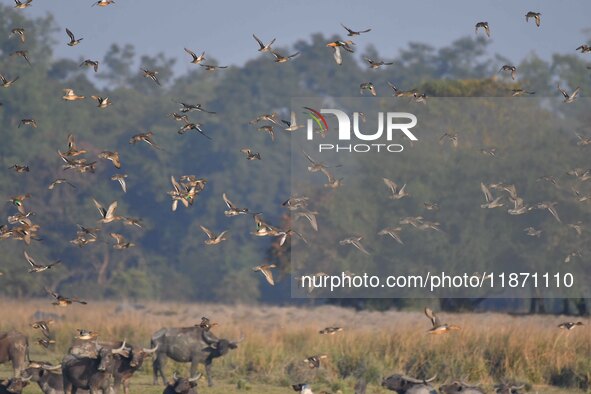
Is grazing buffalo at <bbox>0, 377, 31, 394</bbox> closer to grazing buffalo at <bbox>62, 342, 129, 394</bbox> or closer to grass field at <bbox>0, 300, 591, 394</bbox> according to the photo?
grazing buffalo at <bbox>62, 342, 129, 394</bbox>

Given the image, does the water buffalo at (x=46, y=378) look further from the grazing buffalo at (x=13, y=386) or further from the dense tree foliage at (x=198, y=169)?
the dense tree foliage at (x=198, y=169)

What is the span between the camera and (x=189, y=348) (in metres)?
30.7

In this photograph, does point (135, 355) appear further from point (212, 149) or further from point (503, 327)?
point (212, 149)

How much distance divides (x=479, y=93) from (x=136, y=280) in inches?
915

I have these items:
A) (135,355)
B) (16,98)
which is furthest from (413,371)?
(16,98)

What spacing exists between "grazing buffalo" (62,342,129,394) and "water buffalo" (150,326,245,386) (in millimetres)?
4163

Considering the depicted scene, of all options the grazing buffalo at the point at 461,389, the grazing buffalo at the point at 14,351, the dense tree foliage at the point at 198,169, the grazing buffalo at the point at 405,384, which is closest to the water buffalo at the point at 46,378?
the grazing buffalo at the point at 14,351

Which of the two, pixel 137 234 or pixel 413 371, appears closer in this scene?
pixel 413 371

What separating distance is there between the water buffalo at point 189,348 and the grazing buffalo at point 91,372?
13.7 feet

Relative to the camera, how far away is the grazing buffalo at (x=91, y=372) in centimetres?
2602

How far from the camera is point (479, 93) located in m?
72.9

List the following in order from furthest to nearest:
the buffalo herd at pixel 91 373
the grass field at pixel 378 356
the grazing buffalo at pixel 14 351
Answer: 1. the grass field at pixel 378 356
2. the grazing buffalo at pixel 14 351
3. the buffalo herd at pixel 91 373

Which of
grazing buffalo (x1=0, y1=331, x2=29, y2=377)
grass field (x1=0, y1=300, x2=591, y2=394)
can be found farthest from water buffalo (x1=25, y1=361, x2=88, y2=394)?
grazing buffalo (x1=0, y1=331, x2=29, y2=377)

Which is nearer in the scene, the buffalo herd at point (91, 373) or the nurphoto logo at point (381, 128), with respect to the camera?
the buffalo herd at point (91, 373)
